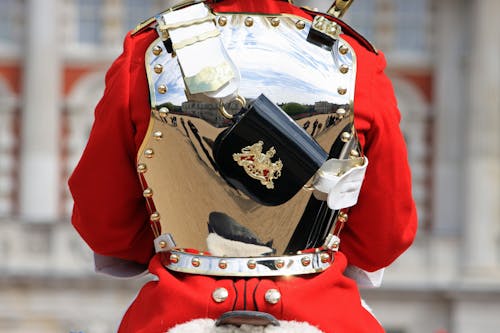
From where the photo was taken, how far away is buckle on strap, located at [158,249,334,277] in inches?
135

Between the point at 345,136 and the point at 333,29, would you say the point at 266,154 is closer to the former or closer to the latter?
the point at 345,136

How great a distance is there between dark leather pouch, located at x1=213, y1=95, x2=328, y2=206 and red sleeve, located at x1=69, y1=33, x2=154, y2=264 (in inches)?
8.1

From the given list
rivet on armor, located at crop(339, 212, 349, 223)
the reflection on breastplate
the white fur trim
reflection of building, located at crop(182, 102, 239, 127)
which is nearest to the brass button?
the reflection on breastplate

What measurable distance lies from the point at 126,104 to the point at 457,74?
19692mm

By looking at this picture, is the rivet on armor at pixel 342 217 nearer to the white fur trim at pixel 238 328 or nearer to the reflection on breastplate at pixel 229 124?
the reflection on breastplate at pixel 229 124

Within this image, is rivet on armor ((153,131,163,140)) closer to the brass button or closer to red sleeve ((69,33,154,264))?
red sleeve ((69,33,154,264))

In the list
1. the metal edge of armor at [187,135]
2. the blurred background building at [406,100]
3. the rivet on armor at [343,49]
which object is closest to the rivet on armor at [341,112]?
the metal edge of armor at [187,135]

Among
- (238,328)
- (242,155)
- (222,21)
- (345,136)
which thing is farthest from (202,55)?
(238,328)

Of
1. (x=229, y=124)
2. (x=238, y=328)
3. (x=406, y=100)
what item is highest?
(x=229, y=124)

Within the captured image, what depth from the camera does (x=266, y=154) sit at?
3.42 metres

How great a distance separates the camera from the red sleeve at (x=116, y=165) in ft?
11.5

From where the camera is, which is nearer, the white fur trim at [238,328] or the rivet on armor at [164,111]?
the white fur trim at [238,328]

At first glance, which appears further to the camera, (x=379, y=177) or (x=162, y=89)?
(x=379, y=177)

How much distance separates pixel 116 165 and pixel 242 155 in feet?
0.98
